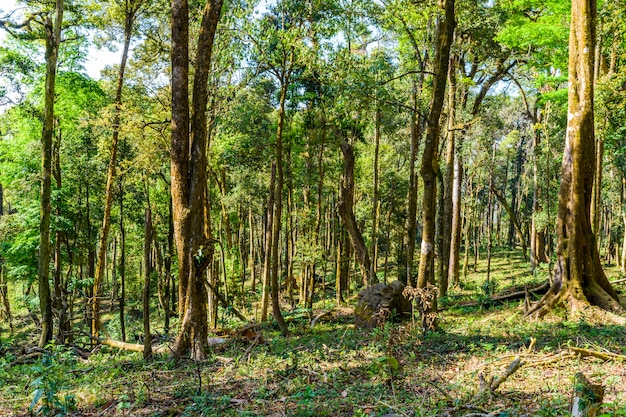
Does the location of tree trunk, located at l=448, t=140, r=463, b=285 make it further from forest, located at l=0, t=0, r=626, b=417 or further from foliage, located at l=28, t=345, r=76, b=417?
foliage, located at l=28, t=345, r=76, b=417

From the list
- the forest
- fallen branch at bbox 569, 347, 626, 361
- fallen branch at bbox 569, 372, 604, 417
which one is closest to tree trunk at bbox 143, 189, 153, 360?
the forest

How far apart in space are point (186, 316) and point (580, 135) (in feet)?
27.0

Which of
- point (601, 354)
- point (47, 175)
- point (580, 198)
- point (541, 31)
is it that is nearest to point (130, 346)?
point (47, 175)

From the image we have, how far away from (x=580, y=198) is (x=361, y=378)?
5.90m

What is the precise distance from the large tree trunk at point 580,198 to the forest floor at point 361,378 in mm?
627

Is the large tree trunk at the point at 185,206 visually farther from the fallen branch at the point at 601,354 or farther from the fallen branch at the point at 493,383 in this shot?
the fallen branch at the point at 601,354

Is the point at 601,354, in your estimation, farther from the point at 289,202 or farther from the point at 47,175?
the point at 289,202

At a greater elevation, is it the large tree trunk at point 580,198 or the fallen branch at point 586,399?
the large tree trunk at point 580,198

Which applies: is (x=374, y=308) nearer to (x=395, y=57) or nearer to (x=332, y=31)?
(x=332, y=31)

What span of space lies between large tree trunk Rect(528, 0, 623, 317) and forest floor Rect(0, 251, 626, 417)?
0.63 meters

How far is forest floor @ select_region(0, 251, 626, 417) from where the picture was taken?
450 centimetres

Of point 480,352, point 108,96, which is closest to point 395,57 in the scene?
point 108,96

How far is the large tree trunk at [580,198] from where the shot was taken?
847cm

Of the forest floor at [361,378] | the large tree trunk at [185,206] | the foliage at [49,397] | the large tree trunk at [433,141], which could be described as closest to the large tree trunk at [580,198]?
the forest floor at [361,378]
